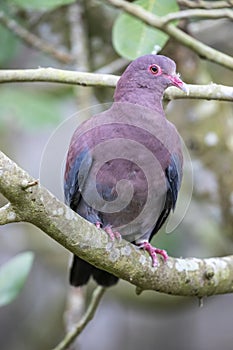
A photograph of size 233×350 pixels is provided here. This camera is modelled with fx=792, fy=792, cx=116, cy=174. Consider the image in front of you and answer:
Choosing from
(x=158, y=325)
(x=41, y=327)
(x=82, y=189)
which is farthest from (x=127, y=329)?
(x=82, y=189)

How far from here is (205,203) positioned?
3.17 m

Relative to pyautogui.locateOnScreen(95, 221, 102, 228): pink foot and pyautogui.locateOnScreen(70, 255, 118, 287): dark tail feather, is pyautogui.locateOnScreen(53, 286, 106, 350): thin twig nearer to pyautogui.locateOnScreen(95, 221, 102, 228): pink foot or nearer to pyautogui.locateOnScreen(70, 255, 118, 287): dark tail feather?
pyautogui.locateOnScreen(70, 255, 118, 287): dark tail feather

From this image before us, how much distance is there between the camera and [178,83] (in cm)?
225

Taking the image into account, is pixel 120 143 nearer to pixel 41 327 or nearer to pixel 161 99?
pixel 161 99

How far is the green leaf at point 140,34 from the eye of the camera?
2.48 meters

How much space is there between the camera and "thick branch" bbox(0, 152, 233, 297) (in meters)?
1.68

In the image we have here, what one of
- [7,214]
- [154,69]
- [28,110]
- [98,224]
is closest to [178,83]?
[154,69]

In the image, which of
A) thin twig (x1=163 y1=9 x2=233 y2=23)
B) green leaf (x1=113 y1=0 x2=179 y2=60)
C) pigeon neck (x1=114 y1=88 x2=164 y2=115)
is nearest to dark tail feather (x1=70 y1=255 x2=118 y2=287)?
pigeon neck (x1=114 y1=88 x2=164 y2=115)

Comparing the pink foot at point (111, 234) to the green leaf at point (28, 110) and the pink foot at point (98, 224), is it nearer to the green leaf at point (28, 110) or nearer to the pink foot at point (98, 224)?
the pink foot at point (98, 224)

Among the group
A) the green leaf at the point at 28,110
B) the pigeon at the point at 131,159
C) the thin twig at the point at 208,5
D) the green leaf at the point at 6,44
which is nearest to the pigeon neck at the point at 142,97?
the pigeon at the point at 131,159

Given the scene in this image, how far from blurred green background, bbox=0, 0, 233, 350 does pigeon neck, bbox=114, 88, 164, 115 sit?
1.32 feet

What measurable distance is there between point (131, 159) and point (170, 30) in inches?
19.8

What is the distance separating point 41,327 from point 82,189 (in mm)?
2049

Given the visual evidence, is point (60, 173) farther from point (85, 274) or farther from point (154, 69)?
point (154, 69)
